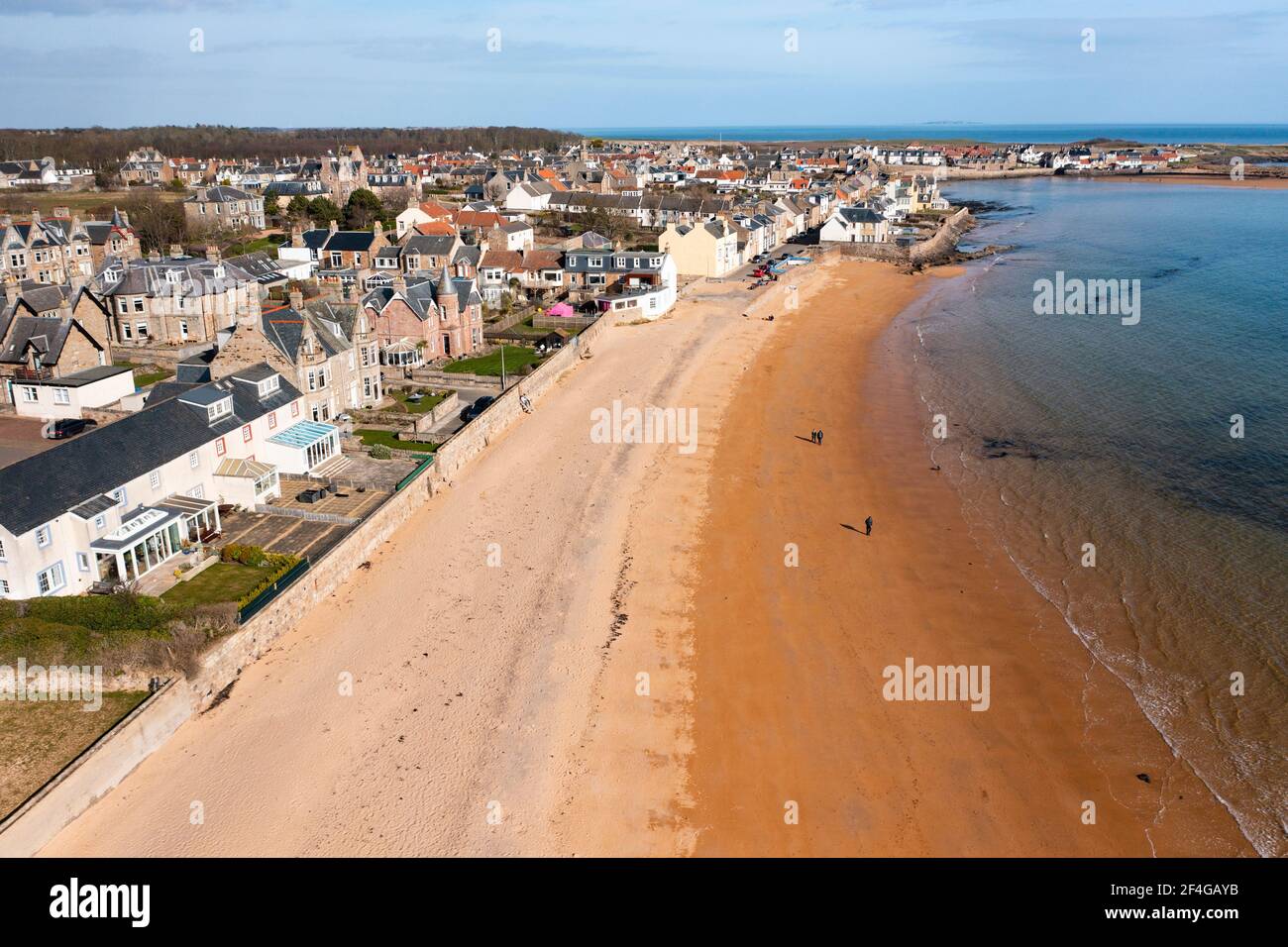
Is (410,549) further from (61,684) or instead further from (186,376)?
(186,376)

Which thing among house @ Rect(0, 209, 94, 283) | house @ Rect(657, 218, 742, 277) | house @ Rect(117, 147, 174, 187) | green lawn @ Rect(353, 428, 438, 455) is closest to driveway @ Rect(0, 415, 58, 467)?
green lawn @ Rect(353, 428, 438, 455)

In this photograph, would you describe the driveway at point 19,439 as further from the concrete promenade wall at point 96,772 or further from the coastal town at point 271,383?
the concrete promenade wall at point 96,772

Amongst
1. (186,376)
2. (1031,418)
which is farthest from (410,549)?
(1031,418)

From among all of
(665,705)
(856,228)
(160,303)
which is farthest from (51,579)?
(856,228)

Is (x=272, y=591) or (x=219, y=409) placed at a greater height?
(x=219, y=409)

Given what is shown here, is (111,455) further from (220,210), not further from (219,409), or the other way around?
(220,210)

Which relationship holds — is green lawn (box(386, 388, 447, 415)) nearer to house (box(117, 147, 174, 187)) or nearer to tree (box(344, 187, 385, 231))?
tree (box(344, 187, 385, 231))
